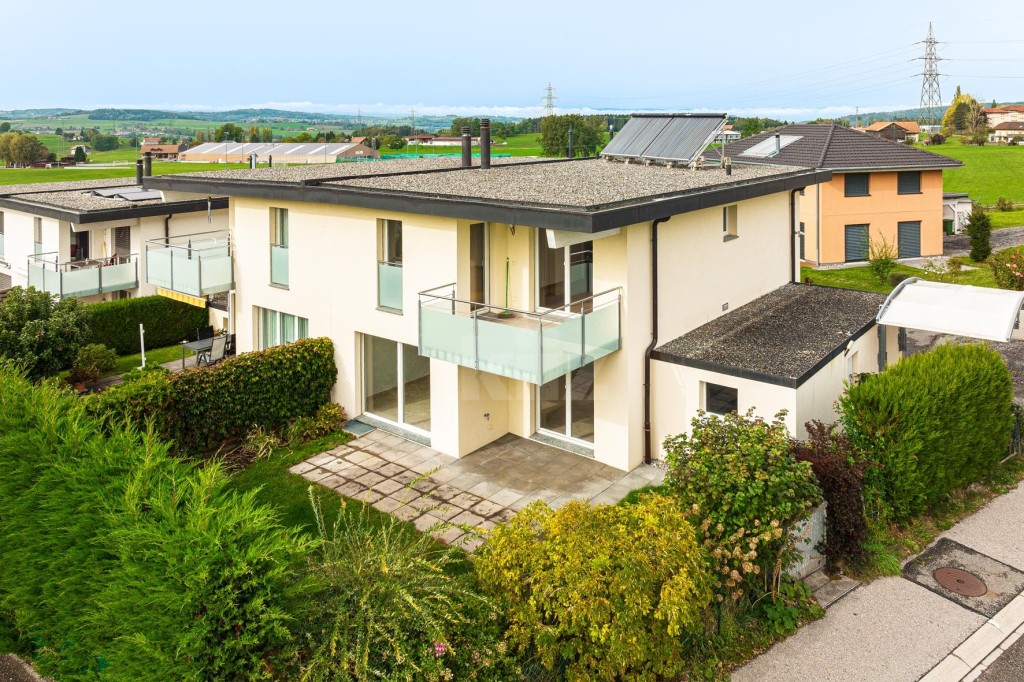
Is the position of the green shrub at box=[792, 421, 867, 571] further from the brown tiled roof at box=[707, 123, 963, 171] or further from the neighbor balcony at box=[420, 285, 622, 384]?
the brown tiled roof at box=[707, 123, 963, 171]

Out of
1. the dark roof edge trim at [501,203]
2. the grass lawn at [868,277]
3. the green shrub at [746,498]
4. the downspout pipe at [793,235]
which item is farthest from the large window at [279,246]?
the grass lawn at [868,277]

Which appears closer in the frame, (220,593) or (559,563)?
(220,593)

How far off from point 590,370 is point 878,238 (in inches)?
951

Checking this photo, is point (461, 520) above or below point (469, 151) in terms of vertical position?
below

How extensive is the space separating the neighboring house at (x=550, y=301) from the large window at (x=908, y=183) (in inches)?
730

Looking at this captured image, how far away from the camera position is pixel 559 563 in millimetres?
7750

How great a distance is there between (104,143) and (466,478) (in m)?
144

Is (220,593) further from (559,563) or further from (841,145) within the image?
(841,145)

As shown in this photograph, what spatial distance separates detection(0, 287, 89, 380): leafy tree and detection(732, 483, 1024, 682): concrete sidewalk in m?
16.0

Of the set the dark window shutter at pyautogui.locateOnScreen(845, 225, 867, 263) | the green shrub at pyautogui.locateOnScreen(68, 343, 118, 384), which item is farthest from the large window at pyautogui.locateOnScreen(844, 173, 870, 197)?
the green shrub at pyautogui.locateOnScreen(68, 343, 118, 384)

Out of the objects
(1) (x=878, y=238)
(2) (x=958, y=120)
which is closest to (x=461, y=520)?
(1) (x=878, y=238)

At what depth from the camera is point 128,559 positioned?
23.6 ft

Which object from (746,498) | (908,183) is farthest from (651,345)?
(908,183)

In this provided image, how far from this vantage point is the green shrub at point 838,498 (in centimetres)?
1029
